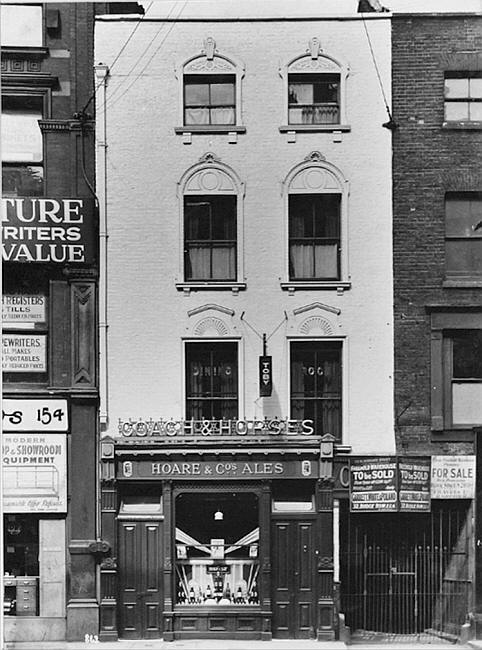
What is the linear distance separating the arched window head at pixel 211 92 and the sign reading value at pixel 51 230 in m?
1.65

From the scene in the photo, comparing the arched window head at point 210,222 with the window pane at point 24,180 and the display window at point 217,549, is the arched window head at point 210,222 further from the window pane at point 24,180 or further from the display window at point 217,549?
the display window at point 217,549

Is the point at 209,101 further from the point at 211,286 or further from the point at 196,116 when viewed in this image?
the point at 211,286

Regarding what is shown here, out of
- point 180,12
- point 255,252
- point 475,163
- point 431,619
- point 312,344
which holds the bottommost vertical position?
point 431,619

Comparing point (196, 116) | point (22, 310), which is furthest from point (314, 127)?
point (22, 310)

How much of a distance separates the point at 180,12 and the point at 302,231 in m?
3.05

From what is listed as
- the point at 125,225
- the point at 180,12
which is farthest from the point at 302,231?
the point at 180,12

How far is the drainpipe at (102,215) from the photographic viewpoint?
10.8 m

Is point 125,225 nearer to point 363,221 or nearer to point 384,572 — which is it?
point 363,221

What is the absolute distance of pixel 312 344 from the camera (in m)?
10.8

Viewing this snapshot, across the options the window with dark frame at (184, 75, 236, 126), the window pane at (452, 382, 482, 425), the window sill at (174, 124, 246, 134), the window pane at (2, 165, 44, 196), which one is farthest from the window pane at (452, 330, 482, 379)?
the window pane at (2, 165, 44, 196)

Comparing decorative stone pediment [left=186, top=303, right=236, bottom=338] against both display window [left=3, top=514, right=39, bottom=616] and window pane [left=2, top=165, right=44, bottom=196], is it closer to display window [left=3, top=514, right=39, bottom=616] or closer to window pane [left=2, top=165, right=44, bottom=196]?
window pane [left=2, top=165, right=44, bottom=196]

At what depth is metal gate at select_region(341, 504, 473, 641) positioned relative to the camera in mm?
10633

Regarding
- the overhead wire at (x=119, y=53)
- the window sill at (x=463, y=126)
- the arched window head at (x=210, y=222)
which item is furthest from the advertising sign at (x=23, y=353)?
the window sill at (x=463, y=126)

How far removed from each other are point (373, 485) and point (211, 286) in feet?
10.7
